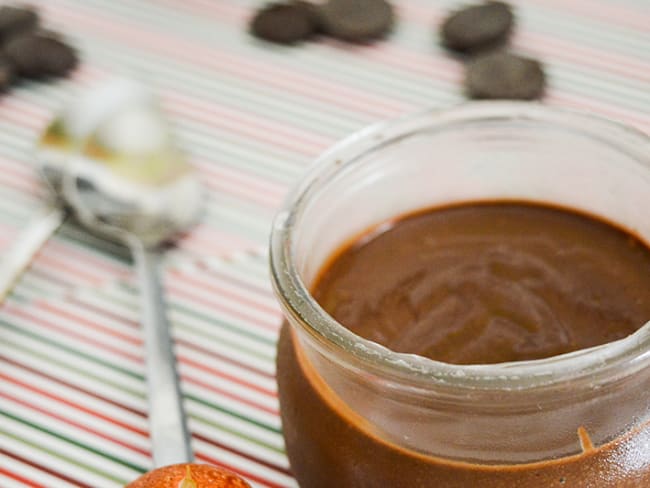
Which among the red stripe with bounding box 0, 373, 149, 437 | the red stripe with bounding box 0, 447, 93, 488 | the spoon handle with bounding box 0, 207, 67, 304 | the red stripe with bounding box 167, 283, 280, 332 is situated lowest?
the red stripe with bounding box 0, 447, 93, 488

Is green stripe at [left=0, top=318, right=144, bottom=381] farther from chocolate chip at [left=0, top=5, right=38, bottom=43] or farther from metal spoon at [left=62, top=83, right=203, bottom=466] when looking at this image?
chocolate chip at [left=0, top=5, right=38, bottom=43]

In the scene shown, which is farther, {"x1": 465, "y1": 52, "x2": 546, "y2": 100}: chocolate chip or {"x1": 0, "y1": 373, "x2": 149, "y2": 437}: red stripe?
{"x1": 465, "y1": 52, "x2": 546, "y2": 100}: chocolate chip

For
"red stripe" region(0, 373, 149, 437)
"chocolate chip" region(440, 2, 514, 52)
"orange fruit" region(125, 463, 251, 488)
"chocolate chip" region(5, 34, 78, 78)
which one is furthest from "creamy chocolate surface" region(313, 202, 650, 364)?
"chocolate chip" region(5, 34, 78, 78)

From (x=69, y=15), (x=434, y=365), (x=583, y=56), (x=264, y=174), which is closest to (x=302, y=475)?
(x=434, y=365)

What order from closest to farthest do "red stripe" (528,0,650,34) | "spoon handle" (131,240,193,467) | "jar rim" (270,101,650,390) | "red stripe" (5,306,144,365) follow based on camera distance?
1. "jar rim" (270,101,650,390)
2. "spoon handle" (131,240,193,467)
3. "red stripe" (5,306,144,365)
4. "red stripe" (528,0,650,34)

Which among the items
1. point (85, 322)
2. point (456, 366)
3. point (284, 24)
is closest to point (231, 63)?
point (284, 24)

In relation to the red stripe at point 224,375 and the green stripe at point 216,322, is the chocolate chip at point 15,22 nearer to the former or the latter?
the green stripe at point 216,322
